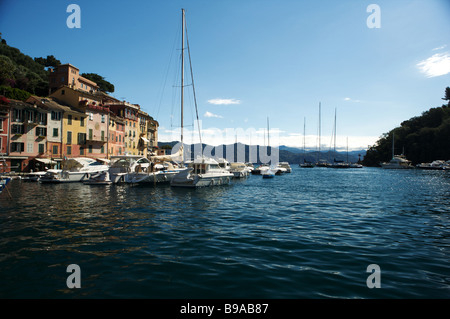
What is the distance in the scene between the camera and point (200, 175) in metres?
29.2

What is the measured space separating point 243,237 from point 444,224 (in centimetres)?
1125

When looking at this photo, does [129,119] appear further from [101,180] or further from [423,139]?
[423,139]

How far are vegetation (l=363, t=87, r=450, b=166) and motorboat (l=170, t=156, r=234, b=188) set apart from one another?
365 feet

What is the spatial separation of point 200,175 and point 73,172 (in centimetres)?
1929

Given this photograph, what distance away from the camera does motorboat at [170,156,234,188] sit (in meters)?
29.0

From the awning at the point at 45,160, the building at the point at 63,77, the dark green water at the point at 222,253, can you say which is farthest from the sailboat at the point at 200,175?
the building at the point at 63,77

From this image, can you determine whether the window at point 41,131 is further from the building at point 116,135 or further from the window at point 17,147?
the building at point 116,135

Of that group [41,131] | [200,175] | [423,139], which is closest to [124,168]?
[200,175]

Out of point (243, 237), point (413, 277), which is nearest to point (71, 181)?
point (243, 237)

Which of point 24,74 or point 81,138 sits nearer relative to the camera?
point 81,138

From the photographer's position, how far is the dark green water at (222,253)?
605 cm

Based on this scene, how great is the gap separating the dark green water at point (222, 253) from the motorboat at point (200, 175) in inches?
528

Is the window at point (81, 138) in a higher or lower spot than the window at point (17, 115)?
lower
